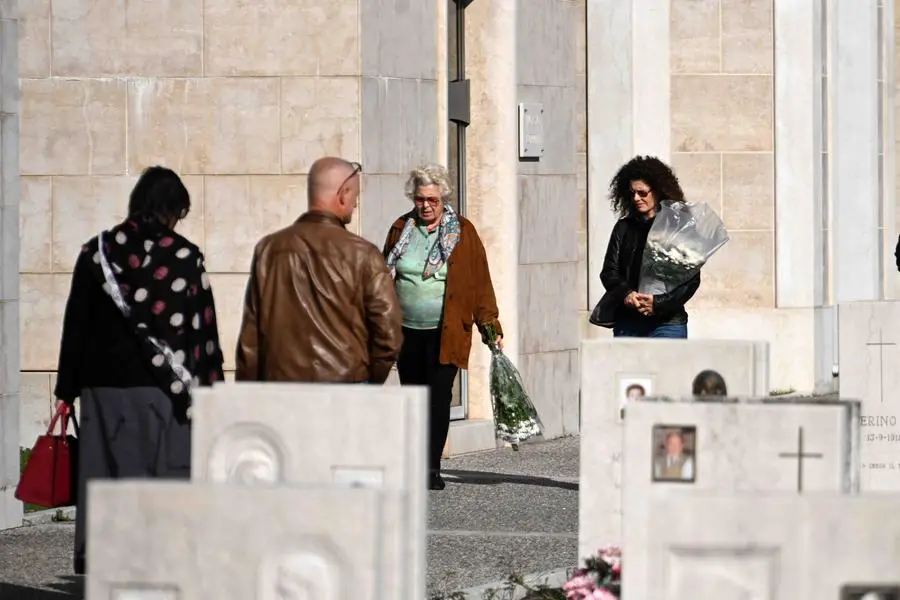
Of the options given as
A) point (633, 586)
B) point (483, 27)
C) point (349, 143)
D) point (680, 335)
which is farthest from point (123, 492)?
point (483, 27)

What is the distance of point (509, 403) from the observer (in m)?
11.6

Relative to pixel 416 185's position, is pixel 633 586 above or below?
below

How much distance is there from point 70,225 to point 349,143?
1.77 meters

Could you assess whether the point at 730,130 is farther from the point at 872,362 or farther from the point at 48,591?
the point at 48,591

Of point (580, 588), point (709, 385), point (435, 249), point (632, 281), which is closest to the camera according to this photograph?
point (709, 385)

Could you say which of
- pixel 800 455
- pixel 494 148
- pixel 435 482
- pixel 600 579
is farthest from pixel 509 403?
pixel 800 455

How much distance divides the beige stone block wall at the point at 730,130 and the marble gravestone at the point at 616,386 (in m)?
9.69

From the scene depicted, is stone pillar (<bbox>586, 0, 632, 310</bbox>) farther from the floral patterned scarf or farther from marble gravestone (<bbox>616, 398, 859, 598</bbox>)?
marble gravestone (<bbox>616, 398, 859, 598</bbox>)

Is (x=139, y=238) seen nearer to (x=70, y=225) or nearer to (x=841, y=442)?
(x=841, y=442)

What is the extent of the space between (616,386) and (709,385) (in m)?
0.85

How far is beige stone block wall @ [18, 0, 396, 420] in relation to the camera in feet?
43.2

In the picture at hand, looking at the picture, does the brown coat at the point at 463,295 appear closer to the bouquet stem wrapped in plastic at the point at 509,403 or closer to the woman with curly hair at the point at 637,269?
the bouquet stem wrapped in plastic at the point at 509,403

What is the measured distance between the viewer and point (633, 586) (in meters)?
4.77

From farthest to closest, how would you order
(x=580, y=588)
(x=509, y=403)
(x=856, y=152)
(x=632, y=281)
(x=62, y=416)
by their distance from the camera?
(x=856, y=152), (x=509, y=403), (x=632, y=281), (x=62, y=416), (x=580, y=588)
